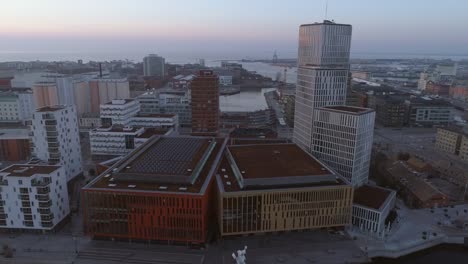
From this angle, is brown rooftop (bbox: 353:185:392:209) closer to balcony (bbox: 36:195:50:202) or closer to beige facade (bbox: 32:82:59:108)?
balcony (bbox: 36:195:50:202)

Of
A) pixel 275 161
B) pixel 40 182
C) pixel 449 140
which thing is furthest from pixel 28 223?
pixel 449 140

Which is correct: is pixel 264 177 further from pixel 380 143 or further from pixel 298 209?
pixel 380 143

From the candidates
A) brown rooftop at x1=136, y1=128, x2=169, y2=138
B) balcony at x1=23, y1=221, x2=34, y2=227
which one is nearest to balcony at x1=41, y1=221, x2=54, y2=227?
balcony at x1=23, y1=221, x2=34, y2=227

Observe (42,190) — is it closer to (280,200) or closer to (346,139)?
(280,200)

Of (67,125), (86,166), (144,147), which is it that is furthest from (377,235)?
(86,166)

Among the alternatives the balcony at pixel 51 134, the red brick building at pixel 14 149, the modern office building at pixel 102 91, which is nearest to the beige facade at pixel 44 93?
the modern office building at pixel 102 91

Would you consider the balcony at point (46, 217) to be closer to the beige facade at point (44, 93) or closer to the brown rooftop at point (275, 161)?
the brown rooftop at point (275, 161)
